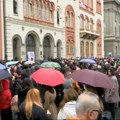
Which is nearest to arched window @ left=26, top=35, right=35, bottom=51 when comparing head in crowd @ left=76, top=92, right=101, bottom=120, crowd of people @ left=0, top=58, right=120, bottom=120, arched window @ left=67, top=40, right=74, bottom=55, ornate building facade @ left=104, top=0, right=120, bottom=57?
arched window @ left=67, top=40, right=74, bottom=55

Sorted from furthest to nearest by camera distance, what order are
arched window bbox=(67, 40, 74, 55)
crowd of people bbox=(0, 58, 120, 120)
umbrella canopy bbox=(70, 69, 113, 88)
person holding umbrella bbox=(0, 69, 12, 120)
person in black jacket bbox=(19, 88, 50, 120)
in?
arched window bbox=(67, 40, 74, 55), person holding umbrella bbox=(0, 69, 12, 120), umbrella canopy bbox=(70, 69, 113, 88), person in black jacket bbox=(19, 88, 50, 120), crowd of people bbox=(0, 58, 120, 120)

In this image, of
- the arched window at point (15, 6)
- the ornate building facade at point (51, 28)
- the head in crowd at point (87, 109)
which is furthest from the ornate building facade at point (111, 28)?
the head in crowd at point (87, 109)

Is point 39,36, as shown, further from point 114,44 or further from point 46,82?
point 114,44

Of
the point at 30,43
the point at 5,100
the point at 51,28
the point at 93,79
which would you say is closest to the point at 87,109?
the point at 93,79

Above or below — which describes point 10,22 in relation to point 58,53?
above

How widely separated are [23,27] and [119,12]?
43.1 meters

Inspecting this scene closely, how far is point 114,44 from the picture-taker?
64.3 meters

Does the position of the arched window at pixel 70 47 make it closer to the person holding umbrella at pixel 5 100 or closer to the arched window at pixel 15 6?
the arched window at pixel 15 6

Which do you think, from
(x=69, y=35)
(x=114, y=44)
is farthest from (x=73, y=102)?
(x=114, y=44)

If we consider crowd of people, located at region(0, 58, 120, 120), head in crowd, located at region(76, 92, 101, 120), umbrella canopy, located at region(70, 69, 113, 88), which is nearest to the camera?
head in crowd, located at region(76, 92, 101, 120)

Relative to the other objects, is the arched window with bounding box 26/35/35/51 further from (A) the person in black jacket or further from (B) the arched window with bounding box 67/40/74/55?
(A) the person in black jacket

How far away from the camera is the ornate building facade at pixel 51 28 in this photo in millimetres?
29078

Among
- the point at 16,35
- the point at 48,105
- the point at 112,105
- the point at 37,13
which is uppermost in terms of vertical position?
the point at 37,13

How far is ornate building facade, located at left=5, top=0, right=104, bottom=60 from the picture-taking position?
95.4 feet
